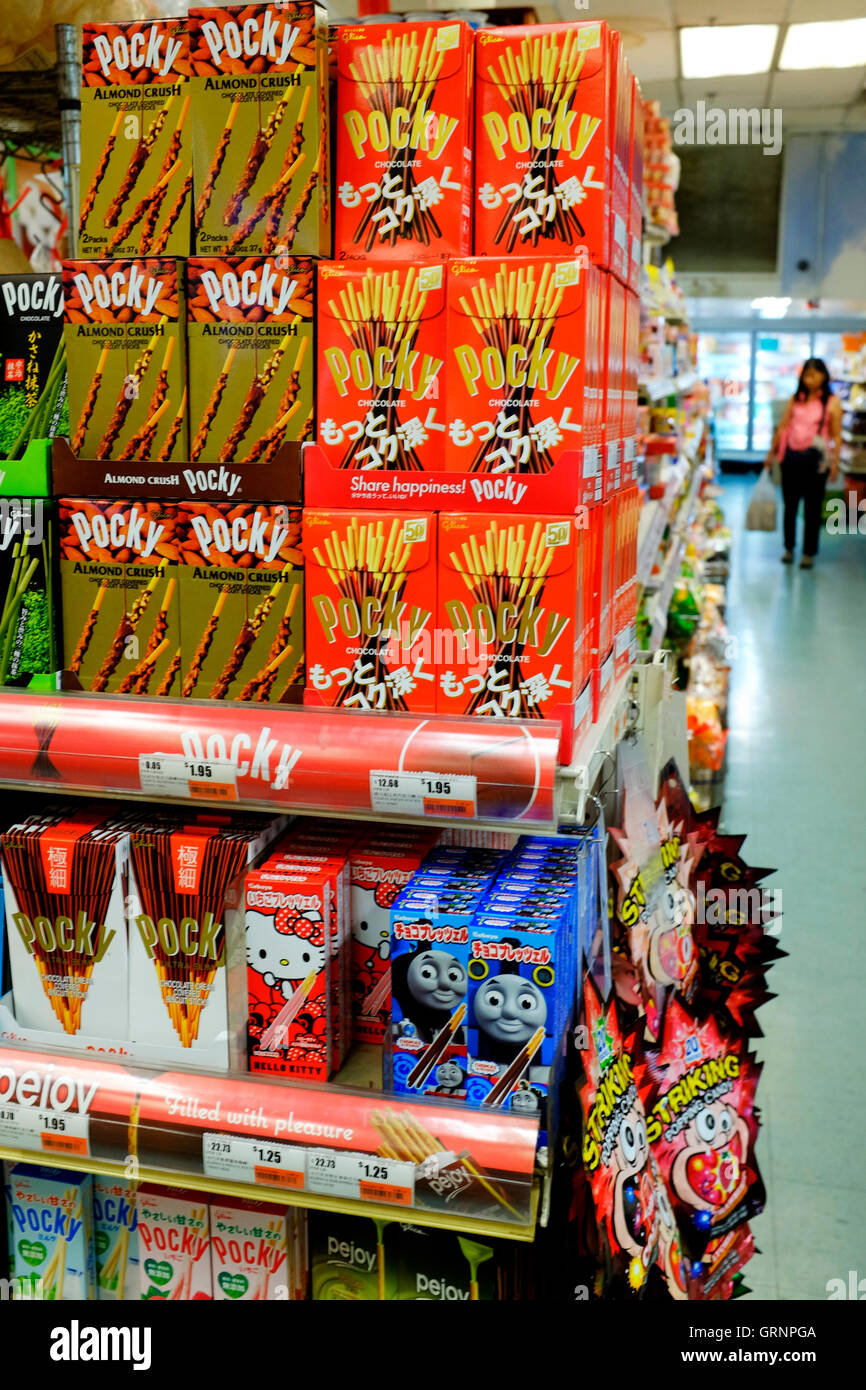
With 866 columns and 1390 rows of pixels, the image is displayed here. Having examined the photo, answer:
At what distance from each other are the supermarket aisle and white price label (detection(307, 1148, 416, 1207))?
1371 millimetres

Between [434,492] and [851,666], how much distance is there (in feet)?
22.4

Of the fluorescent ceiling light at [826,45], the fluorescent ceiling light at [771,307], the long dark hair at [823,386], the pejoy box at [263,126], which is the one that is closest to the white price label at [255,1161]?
the pejoy box at [263,126]

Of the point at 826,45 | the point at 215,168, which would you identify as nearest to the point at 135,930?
the point at 215,168

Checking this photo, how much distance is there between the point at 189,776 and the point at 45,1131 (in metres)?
0.49

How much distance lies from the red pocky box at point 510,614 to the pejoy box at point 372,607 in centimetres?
2

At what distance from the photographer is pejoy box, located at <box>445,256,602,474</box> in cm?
139

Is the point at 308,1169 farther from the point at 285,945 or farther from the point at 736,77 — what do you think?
the point at 736,77

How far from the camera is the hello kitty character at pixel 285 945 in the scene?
1495 mm

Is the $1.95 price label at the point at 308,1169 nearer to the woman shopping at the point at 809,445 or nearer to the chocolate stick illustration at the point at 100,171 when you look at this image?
the chocolate stick illustration at the point at 100,171

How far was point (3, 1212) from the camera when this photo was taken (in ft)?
5.79

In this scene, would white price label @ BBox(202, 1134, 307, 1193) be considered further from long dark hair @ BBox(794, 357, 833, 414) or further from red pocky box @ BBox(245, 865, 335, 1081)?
long dark hair @ BBox(794, 357, 833, 414)

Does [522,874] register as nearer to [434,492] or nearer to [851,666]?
[434,492]
